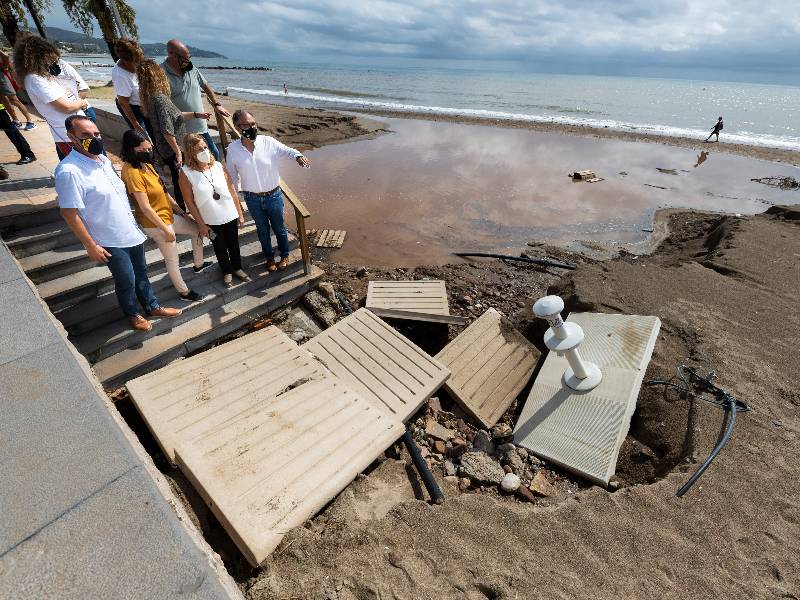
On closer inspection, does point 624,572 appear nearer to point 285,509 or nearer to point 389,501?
point 389,501

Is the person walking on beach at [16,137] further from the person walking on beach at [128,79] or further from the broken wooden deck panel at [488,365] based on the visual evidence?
the broken wooden deck panel at [488,365]

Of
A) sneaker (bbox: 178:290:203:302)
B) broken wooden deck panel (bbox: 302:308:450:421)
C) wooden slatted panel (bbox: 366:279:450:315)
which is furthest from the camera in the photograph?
wooden slatted panel (bbox: 366:279:450:315)

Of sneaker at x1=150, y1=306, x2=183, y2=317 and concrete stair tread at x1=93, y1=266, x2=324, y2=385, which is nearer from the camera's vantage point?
concrete stair tread at x1=93, y1=266, x2=324, y2=385

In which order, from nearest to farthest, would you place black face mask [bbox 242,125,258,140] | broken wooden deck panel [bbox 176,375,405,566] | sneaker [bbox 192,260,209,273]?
broken wooden deck panel [bbox 176,375,405,566], black face mask [bbox 242,125,258,140], sneaker [bbox 192,260,209,273]

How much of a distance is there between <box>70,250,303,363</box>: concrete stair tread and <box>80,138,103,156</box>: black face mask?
5.70ft

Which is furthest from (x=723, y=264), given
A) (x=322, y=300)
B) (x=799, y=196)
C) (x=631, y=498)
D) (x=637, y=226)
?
(x=799, y=196)

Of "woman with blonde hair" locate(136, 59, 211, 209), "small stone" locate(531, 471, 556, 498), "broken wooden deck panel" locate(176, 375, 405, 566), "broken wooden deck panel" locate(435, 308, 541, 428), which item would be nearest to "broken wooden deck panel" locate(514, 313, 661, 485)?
"small stone" locate(531, 471, 556, 498)

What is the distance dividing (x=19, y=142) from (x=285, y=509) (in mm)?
7490

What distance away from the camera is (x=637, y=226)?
1091 centimetres

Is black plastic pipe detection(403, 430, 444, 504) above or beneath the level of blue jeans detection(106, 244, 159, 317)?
beneath

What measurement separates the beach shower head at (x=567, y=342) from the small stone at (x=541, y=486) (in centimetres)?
106

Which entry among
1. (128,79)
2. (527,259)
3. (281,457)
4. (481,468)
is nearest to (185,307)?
(281,457)

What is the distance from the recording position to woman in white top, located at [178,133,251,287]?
3891 mm

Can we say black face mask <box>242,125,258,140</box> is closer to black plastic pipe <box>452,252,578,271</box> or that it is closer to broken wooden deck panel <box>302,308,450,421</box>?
broken wooden deck panel <box>302,308,450,421</box>
